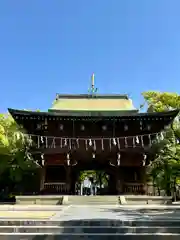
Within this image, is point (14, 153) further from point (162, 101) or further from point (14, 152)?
point (162, 101)

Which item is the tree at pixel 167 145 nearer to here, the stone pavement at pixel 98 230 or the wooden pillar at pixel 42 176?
the wooden pillar at pixel 42 176

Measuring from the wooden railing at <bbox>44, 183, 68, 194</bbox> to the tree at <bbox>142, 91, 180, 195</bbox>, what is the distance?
772 centimetres

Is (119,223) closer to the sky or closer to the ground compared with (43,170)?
closer to the ground

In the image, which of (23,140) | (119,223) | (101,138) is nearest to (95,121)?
(101,138)

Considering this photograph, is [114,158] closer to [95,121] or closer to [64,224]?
[95,121]

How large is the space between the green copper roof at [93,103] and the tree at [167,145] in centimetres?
229

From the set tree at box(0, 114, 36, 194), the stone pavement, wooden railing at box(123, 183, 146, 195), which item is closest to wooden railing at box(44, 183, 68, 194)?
tree at box(0, 114, 36, 194)

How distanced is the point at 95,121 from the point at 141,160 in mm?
4553

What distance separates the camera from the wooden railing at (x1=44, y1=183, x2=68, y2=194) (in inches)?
740

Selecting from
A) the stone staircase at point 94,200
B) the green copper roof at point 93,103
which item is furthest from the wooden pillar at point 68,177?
the green copper roof at point 93,103

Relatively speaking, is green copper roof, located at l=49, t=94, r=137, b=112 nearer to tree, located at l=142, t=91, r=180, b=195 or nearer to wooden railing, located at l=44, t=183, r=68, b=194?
tree, located at l=142, t=91, r=180, b=195

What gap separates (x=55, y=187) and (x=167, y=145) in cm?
1024

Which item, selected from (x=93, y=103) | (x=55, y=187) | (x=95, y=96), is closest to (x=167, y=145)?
(x=93, y=103)

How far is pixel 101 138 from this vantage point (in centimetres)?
1923
